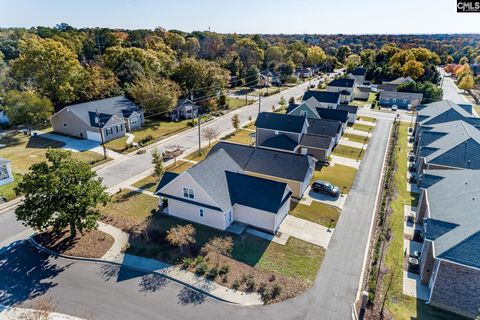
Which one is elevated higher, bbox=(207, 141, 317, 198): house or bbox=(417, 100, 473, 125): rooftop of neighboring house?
bbox=(417, 100, 473, 125): rooftop of neighboring house

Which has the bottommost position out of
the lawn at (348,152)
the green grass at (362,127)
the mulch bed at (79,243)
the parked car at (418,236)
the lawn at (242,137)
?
the parked car at (418,236)

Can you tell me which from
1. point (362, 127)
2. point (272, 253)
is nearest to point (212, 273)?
point (272, 253)

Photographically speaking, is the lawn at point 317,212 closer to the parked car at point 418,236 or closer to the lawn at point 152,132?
the parked car at point 418,236

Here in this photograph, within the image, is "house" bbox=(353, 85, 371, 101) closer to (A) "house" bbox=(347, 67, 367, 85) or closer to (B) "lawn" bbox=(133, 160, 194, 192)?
(A) "house" bbox=(347, 67, 367, 85)

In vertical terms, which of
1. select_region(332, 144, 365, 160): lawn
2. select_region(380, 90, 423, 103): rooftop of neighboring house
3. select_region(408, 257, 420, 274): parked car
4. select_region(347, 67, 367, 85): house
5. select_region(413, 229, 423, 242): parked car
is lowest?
select_region(408, 257, 420, 274): parked car

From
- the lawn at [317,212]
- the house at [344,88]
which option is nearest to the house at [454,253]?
the lawn at [317,212]

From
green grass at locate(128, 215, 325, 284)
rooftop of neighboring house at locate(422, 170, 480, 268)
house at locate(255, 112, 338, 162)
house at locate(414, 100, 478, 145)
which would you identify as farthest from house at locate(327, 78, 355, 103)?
green grass at locate(128, 215, 325, 284)

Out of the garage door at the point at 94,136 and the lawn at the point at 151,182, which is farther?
the garage door at the point at 94,136
